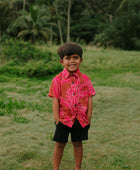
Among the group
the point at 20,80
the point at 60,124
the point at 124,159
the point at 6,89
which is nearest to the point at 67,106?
the point at 60,124

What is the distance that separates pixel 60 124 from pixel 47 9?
93.4ft

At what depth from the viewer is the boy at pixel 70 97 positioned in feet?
8.09

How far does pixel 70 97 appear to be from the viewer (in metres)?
2.46

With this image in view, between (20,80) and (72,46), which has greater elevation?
(72,46)

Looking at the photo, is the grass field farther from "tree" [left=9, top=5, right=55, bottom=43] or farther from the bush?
"tree" [left=9, top=5, right=55, bottom=43]

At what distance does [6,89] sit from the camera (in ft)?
24.9

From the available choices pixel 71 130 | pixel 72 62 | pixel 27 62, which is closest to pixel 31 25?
pixel 27 62

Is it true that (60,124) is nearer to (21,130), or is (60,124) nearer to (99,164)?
(99,164)

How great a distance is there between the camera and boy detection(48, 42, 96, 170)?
2465 mm

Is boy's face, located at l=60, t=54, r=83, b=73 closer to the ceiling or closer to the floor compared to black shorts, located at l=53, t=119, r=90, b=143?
closer to the ceiling

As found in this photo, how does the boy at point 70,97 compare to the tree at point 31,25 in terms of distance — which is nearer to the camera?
the boy at point 70,97

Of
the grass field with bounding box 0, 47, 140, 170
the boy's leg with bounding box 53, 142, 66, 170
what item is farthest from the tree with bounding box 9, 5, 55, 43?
the boy's leg with bounding box 53, 142, 66, 170

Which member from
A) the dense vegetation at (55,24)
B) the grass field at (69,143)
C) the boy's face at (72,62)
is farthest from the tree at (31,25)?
the boy's face at (72,62)

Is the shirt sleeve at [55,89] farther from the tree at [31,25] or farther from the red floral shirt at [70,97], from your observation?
the tree at [31,25]
